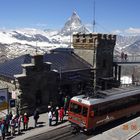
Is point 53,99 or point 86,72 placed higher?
point 86,72

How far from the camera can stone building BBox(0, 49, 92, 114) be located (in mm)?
31861

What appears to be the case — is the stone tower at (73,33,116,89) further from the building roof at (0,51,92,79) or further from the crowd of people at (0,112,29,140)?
the crowd of people at (0,112,29,140)

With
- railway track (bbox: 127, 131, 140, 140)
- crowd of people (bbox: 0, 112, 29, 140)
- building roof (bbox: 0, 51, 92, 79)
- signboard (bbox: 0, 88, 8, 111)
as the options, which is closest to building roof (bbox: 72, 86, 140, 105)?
railway track (bbox: 127, 131, 140, 140)

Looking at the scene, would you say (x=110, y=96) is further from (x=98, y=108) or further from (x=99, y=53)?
(x=99, y=53)

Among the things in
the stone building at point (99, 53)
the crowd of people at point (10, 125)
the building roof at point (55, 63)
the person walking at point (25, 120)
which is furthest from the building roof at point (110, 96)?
the stone building at point (99, 53)

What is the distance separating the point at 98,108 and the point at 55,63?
12.9 metres

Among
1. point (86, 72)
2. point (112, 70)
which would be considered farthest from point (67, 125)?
point (112, 70)

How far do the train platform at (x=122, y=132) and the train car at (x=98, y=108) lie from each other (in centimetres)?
107

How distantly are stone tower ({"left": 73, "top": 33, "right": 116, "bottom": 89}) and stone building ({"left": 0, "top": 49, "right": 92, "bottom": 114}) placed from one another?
1701 millimetres

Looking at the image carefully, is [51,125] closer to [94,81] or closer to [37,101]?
[37,101]

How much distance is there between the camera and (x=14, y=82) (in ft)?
106

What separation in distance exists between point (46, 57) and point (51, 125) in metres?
12.2

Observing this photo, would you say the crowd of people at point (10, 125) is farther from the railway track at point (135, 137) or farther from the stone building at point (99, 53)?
the stone building at point (99, 53)

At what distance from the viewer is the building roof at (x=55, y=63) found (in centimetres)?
3484
